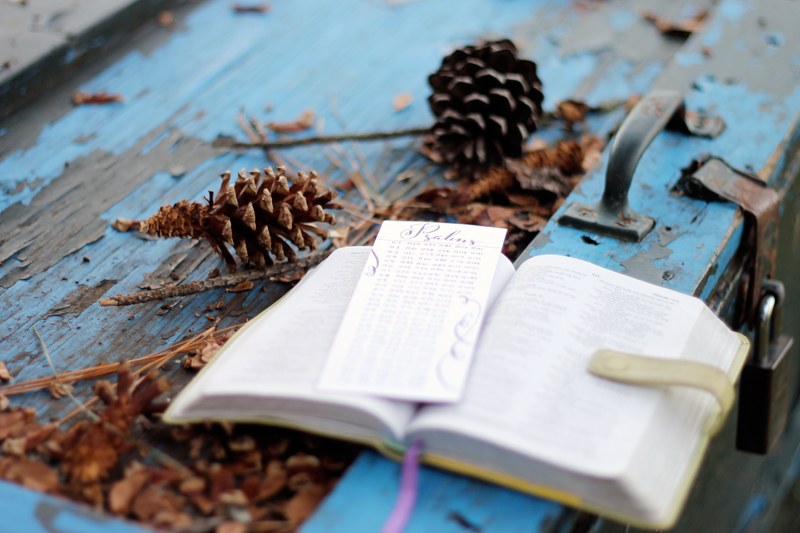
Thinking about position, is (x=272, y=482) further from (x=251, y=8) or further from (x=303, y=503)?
(x=251, y=8)

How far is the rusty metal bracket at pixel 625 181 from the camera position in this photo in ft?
3.19

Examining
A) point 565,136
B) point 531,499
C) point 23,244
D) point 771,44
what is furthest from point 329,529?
point 771,44

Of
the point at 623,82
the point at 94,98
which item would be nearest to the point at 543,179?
the point at 623,82

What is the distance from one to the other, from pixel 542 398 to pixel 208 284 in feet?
1.97

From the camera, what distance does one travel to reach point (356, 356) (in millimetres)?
683

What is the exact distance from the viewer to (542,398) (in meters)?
0.63

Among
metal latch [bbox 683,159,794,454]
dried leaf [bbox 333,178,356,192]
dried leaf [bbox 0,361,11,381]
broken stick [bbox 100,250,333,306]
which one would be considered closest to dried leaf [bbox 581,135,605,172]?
metal latch [bbox 683,159,794,454]

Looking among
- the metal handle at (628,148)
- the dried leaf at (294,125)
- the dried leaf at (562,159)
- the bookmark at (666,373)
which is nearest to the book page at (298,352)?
the bookmark at (666,373)

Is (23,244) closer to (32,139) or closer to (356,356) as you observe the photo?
(32,139)

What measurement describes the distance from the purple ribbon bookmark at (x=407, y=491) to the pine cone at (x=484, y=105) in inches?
31.2

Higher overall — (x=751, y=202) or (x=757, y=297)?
(x=751, y=202)

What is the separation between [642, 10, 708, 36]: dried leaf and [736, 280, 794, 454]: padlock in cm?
96

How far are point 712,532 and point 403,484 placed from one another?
4.13ft

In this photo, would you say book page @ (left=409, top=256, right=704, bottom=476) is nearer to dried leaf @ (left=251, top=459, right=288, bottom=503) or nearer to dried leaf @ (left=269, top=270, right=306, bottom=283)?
dried leaf @ (left=251, top=459, right=288, bottom=503)
